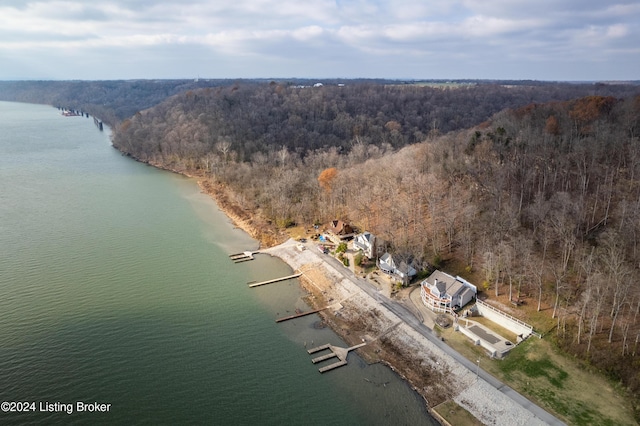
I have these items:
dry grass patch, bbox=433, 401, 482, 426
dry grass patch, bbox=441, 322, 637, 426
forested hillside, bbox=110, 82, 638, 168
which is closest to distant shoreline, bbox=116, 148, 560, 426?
dry grass patch, bbox=433, 401, 482, 426

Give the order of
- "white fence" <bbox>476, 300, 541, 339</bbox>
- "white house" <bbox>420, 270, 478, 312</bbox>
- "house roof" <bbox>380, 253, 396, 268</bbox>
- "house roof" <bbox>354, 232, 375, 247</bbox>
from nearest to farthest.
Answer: "white fence" <bbox>476, 300, 541, 339</bbox>
"white house" <bbox>420, 270, 478, 312</bbox>
"house roof" <bbox>380, 253, 396, 268</bbox>
"house roof" <bbox>354, 232, 375, 247</bbox>

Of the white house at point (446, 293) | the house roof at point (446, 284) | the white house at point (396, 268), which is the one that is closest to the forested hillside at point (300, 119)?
the white house at point (396, 268)

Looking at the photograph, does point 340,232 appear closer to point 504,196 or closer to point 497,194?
point 497,194

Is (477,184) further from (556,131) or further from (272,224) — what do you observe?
(272,224)

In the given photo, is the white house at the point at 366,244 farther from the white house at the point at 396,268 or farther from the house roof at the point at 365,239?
the white house at the point at 396,268

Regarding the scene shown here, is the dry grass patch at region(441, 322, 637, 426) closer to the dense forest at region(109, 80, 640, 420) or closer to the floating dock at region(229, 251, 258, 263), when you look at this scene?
the dense forest at region(109, 80, 640, 420)

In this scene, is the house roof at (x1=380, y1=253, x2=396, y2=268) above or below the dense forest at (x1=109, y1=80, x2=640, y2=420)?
below

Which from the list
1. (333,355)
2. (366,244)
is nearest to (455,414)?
(333,355)
